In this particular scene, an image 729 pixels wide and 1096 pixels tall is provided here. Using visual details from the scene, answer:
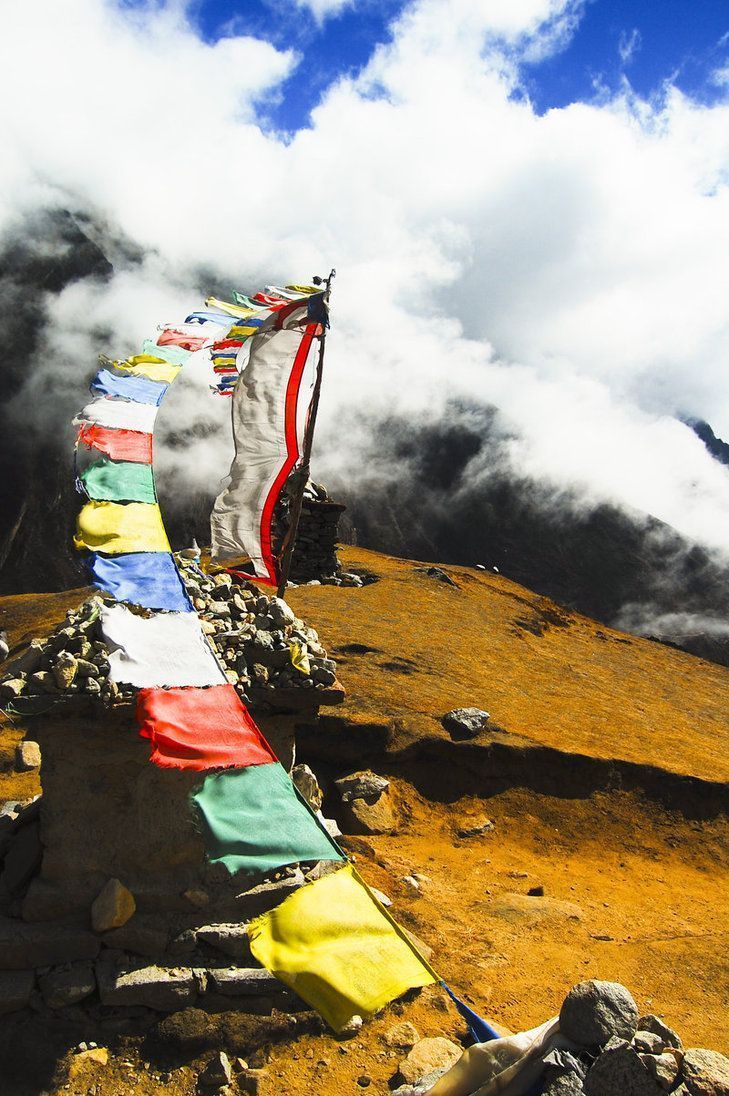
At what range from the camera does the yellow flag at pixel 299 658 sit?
656 cm

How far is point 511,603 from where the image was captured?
19.7 m

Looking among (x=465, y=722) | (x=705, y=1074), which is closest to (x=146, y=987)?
(x=705, y=1074)

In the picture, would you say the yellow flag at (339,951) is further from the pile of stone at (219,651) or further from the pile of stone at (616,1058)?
the pile of stone at (219,651)

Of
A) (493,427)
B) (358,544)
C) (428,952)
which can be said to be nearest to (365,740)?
(428,952)

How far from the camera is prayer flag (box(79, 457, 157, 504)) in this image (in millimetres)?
6695

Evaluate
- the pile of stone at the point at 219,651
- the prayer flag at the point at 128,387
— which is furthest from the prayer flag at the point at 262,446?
the prayer flag at the point at 128,387

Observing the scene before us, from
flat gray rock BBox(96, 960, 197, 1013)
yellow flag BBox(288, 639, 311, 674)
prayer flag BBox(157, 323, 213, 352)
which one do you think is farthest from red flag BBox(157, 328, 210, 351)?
flat gray rock BBox(96, 960, 197, 1013)

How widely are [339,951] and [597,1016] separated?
5.25ft

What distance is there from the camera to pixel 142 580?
20.0 feet

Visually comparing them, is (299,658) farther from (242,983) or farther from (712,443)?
(712,443)

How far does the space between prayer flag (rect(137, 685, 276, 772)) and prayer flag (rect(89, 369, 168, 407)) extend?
148 inches

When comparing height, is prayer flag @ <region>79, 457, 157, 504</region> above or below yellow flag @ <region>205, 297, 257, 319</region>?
below

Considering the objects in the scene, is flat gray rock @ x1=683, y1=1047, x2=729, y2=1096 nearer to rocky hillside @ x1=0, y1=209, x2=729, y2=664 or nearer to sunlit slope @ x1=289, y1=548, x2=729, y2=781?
sunlit slope @ x1=289, y1=548, x2=729, y2=781

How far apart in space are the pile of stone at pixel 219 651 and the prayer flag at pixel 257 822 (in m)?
1.23
